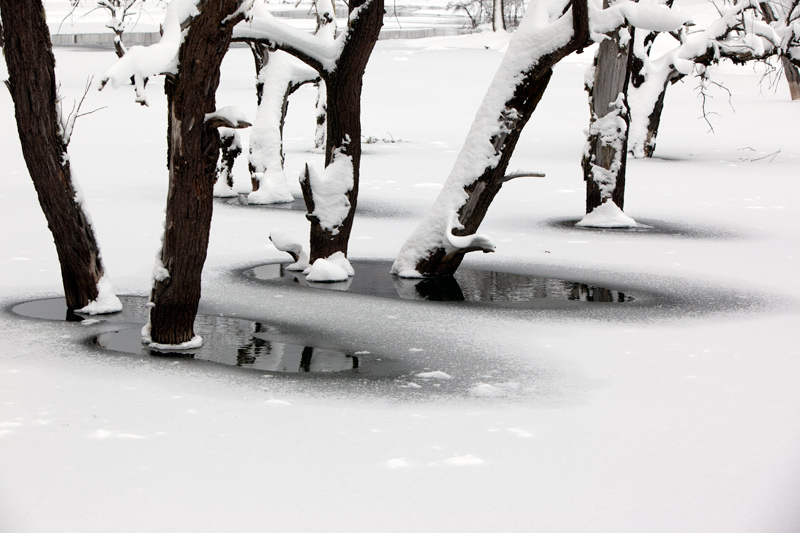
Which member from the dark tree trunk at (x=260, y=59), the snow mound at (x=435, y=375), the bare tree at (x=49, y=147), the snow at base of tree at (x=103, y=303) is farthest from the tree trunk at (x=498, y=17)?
the snow mound at (x=435, y=375)

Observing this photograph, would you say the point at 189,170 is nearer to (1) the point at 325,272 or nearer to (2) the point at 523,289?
(1) the point at 325,272

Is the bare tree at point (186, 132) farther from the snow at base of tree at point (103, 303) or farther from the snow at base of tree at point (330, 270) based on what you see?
the snow at base of tree at point (330, 270)

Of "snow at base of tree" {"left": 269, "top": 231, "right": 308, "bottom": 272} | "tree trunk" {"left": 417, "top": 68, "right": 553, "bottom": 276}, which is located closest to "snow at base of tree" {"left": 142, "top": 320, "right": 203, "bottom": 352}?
"snow at base of tree" {"left": 269, "top": 231, "right": 308, "bottom": 272}

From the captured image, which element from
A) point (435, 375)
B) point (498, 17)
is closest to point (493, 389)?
point (435, 375)

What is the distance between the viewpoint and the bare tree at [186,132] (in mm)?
6625

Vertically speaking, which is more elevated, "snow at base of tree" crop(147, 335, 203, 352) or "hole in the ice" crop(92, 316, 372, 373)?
"snow at base of tree" crop(147, 335, 203, 352)

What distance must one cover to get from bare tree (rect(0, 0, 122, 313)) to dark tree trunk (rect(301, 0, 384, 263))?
232 cm

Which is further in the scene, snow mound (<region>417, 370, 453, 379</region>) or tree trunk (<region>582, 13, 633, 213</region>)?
tree trunk (<region>582, 13, 633, 213</region>)

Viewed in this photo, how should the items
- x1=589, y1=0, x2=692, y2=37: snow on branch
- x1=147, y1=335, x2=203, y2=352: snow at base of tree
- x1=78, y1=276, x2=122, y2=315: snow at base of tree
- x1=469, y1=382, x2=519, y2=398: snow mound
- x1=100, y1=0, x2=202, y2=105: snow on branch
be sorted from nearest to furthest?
x1=469, y1=382, x2=519, y2=398: snow mound, x1=100, y1=0, x2=202, y2=105: snow on branch, x1=147, y1=335, x2=203, y2=352: snow at base of tree, x1=78, y1=276, x2=122, y2=315: snow at base of tree, x1=589, y1=0, x2=692, y2=37: snow on branch

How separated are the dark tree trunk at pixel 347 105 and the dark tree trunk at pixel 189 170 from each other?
241cm

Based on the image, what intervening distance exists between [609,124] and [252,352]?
687cm

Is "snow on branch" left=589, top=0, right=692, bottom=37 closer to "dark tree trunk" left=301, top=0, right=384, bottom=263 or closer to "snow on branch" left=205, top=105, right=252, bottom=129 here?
"dark tree trunk" left=301, top=0, right=384, bottom=263

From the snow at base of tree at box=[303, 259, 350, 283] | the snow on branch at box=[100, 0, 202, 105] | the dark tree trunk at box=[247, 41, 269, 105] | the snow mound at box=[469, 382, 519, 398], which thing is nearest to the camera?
the snow mound at box=[469, 382, 519, 398]

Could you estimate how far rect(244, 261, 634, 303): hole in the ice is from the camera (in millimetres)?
9125
